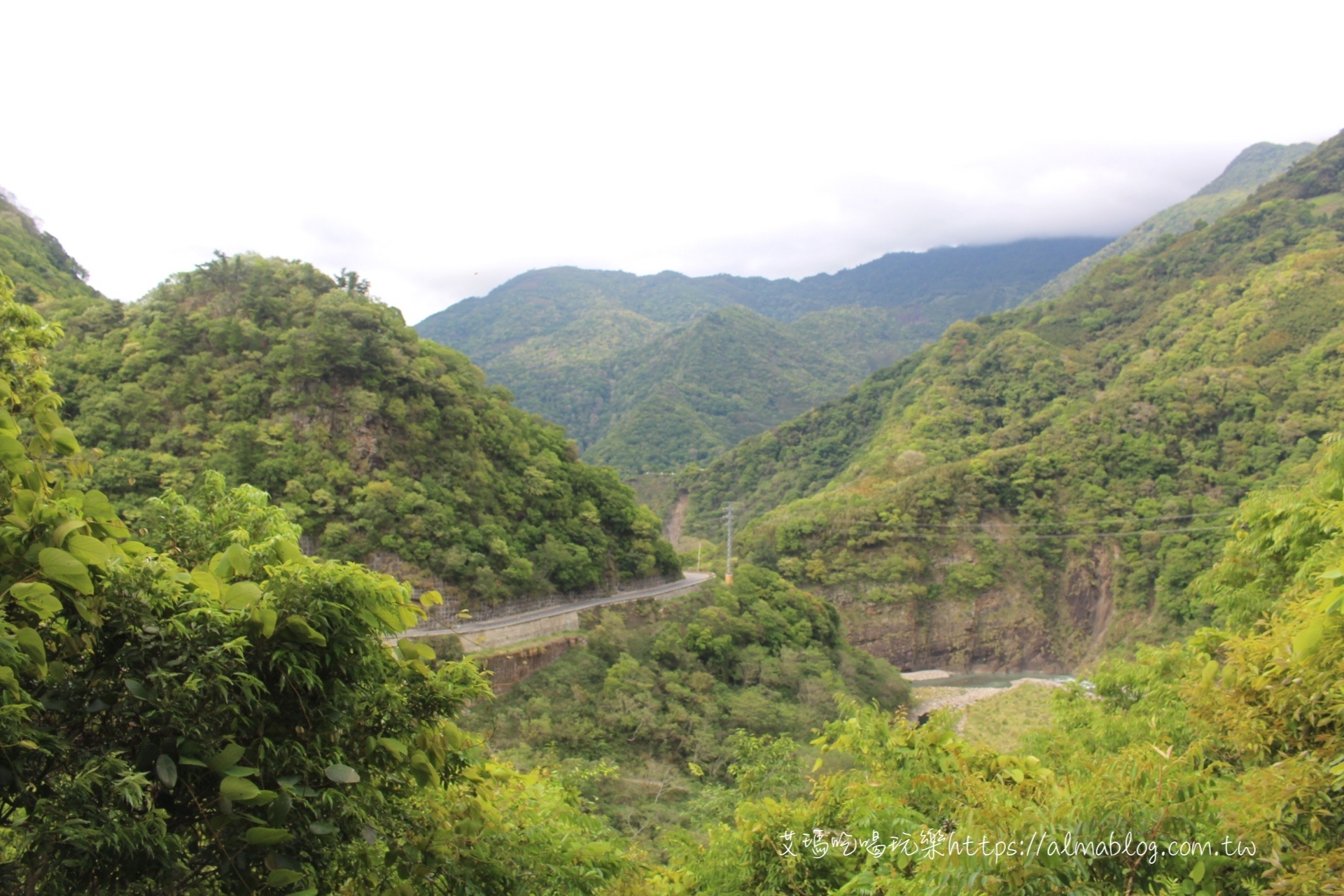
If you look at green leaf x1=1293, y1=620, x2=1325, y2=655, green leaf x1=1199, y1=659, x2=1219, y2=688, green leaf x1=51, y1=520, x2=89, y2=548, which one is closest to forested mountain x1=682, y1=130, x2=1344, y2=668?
green leaf x1=1199, y1=659, x2=1219, y2=688

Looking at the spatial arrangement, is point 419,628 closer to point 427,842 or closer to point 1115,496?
point 427,842

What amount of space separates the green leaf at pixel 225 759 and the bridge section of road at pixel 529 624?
1717 centimetres

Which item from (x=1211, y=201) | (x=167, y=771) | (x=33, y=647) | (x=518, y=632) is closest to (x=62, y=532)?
(x=33, y=647)

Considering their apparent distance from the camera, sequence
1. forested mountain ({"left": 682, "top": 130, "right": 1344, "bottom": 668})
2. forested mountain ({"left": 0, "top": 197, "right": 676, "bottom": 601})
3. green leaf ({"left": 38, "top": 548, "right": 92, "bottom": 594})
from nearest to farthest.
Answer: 1. green leaf ({"left": 38, "top": 548, "right": 92, "bottom": 594})
2. forested mountain ({"left": 0, "top": 197, "right": 676, "bottom": 601})
3. forested mountain ({"left": 682, "top": 130, "right": 1344, "bottom": 668})

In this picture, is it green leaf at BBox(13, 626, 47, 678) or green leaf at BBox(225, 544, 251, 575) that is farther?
green leaf at BBox(225, 544, 251, 575)

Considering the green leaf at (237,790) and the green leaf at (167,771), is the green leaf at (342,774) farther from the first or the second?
the green leaf at (167,771)

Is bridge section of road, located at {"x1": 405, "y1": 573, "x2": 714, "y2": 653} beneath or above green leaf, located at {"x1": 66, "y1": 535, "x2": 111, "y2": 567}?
beneath

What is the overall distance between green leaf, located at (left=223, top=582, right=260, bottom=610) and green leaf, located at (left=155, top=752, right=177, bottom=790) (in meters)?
0.61

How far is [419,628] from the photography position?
24062 millimetres

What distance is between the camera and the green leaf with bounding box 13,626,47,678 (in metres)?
2.62

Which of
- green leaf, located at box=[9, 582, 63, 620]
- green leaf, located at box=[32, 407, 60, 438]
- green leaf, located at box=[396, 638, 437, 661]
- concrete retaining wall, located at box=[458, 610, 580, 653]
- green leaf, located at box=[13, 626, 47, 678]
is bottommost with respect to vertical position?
concrete retaining wall, located at box=[458, 610, 580, 653]

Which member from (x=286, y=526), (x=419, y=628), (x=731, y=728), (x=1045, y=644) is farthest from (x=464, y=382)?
(x=1045, y=644)

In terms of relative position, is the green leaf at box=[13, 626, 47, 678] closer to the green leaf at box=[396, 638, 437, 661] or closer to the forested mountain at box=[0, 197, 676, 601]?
the green leaf at box=[396, 638, 437, 661]

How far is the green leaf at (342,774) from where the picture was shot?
326cm
